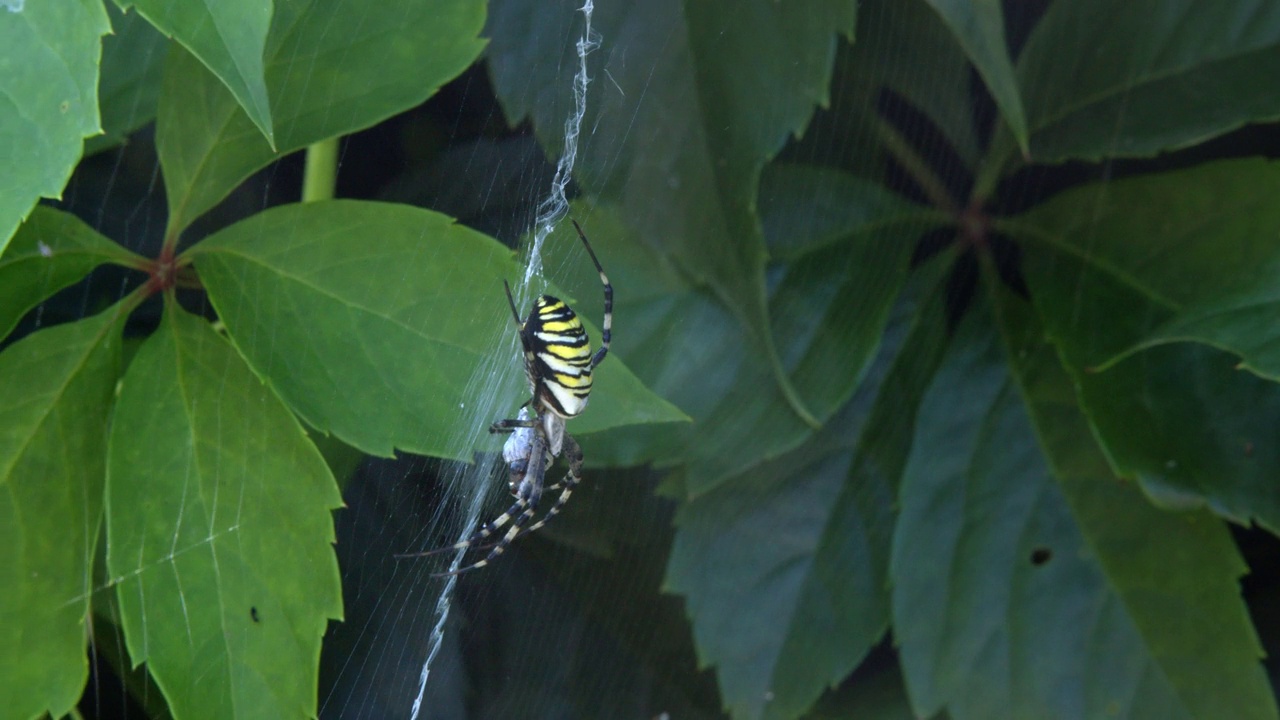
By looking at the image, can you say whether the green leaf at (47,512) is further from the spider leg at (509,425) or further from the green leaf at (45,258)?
the spider leg at (509,425)

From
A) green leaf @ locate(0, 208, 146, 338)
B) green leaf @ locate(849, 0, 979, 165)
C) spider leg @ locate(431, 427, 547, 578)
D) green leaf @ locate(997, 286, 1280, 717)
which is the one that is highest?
green leaf @ locate(849, 0, 979, 165)

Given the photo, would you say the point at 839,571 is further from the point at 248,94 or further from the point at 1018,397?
the point at 248,94

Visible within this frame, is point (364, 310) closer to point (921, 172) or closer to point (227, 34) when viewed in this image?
point (227, 34)

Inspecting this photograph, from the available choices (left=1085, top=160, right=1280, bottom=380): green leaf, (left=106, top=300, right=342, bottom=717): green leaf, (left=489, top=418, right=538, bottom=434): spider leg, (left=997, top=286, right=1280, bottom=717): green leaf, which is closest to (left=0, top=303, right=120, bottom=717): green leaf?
(left=106, top=300, right=342, bottom=717): green leaf

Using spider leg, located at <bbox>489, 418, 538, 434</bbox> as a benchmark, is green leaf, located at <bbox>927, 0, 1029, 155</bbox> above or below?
above


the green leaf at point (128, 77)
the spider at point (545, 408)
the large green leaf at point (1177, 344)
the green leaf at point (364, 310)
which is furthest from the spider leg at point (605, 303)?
the large green leaf at point (1177, 344)

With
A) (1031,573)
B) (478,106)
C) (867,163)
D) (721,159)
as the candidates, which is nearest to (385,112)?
(478,106)

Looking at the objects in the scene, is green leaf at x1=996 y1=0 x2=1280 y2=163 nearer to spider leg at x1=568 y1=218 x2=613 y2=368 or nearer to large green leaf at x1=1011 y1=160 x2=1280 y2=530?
large green leaf at x1=1011 y1=160 x2=1280 y2=530
